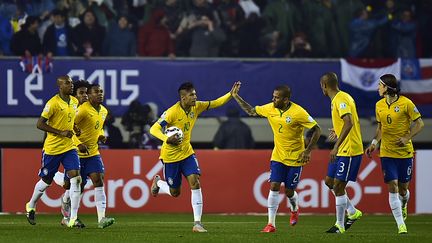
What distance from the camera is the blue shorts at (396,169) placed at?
1788 cm

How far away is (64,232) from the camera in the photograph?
57.0 ft

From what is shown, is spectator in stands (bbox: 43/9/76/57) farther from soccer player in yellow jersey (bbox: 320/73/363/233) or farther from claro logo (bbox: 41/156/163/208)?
soccer player in yellow jersey (bbox: 320/73/363/233)

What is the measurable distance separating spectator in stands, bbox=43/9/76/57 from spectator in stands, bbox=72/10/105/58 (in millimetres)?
150

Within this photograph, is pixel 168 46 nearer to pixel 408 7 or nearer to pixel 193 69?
pixel 193 69

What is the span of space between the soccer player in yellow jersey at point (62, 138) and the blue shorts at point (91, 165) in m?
0.55

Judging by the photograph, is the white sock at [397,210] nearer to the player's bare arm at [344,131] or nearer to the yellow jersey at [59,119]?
the player's bare arm at [344,131]

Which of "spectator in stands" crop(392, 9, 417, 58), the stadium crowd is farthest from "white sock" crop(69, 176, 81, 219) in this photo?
"spectator in stands" crop(392, 9, 417, 58)

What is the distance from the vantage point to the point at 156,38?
26.7 metres

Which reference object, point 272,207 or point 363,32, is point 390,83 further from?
point 363,32

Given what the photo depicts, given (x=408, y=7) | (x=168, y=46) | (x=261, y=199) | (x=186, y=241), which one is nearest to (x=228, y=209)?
(x=261, y=199)

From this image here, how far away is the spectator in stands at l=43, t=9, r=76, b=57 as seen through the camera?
25750 millimetres

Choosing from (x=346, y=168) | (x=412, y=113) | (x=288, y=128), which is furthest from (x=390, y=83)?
(x=288, y=128)

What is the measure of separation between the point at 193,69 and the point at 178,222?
5.95 metres

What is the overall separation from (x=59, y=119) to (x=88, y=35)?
7908mm
